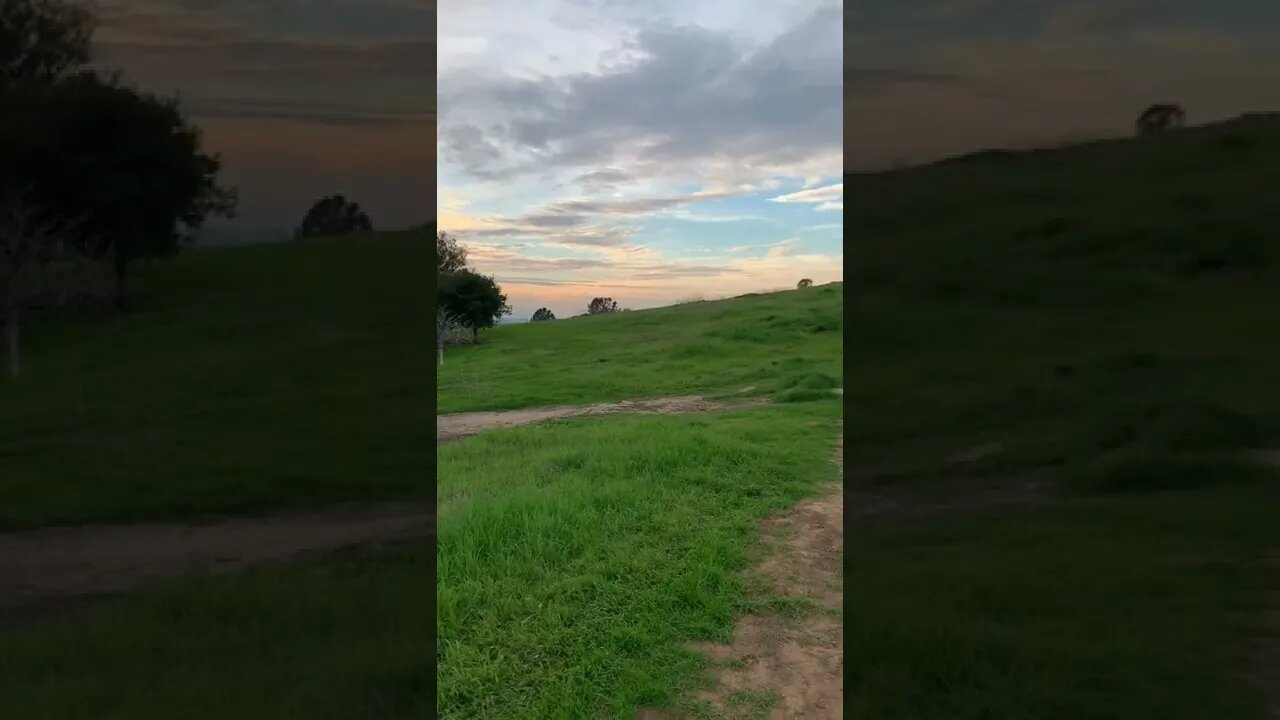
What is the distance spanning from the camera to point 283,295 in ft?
8.89

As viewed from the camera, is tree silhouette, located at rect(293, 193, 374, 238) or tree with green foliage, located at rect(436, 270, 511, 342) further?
tree with green foliage, located at rect(436, 270, 511, 342)

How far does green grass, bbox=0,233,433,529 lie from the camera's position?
93.1 inches

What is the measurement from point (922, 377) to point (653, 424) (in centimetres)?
591

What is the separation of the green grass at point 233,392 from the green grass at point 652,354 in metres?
9.57

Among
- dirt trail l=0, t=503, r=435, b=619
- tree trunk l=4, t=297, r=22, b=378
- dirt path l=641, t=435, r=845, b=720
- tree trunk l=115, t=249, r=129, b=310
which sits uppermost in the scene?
tree trunk l=115, t=249, r=129, b=310

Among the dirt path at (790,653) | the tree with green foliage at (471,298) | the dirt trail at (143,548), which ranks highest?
the tree with green foliage at (471,298)

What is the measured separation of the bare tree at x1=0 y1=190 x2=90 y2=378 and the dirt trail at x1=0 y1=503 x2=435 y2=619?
23.9 inches

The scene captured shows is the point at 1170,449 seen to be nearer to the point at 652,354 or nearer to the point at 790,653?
the point at 790,653

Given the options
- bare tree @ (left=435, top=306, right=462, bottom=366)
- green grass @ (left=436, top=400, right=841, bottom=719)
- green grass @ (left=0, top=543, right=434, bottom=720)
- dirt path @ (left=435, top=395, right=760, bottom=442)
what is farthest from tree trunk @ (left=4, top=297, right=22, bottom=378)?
bare tree @ (left=435, top=306, right=462, bottom=366)

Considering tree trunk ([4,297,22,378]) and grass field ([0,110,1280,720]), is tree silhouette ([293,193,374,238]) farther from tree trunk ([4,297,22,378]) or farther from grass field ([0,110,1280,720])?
tree trunk ([4,297,22,378])

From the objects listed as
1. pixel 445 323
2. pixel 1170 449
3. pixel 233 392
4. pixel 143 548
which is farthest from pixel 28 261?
pixel 445 323

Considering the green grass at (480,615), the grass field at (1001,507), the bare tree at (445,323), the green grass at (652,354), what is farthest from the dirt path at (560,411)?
the grass field at (1001,507)

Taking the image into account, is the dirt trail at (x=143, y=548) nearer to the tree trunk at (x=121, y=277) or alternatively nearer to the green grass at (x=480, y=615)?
the green grass at (x=480, y=615)

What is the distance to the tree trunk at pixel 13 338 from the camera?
2323mm
